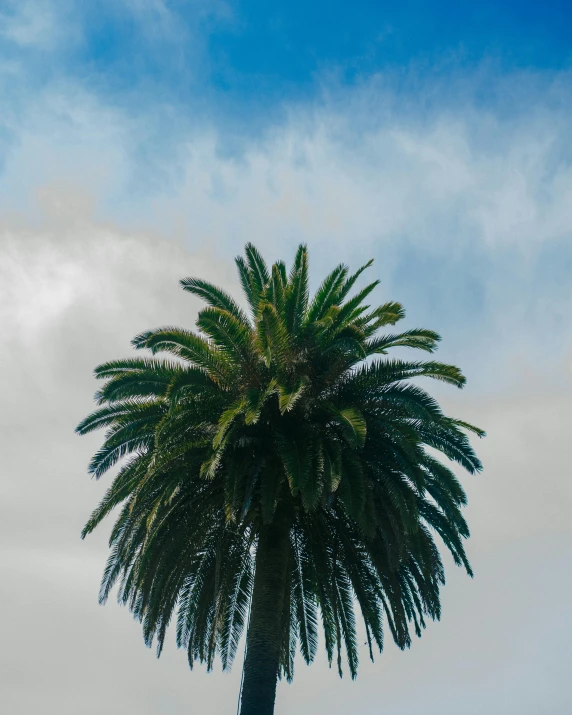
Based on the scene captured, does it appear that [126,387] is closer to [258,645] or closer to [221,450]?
[221,450]

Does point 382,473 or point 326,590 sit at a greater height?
point 382,473

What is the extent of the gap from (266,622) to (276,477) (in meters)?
3.24

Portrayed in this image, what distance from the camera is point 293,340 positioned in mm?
18516

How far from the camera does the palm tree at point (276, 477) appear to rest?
17.5 metres

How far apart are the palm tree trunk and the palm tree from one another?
0.03m

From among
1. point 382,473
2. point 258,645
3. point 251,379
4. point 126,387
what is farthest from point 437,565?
Answer: point 126,387

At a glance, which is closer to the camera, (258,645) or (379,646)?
(258,645)

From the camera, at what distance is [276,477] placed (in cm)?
1784

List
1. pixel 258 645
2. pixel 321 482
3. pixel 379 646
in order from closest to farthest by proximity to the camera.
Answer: pixel 321 482 < pixel 258 645 < pixel 379 646

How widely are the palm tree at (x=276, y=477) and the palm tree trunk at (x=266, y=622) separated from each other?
0.11 ft

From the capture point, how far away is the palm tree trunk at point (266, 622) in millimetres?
17266

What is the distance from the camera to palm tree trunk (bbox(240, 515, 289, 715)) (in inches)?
680

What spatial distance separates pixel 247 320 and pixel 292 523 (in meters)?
5.02

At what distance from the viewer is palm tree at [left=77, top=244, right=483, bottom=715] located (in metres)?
17.5
